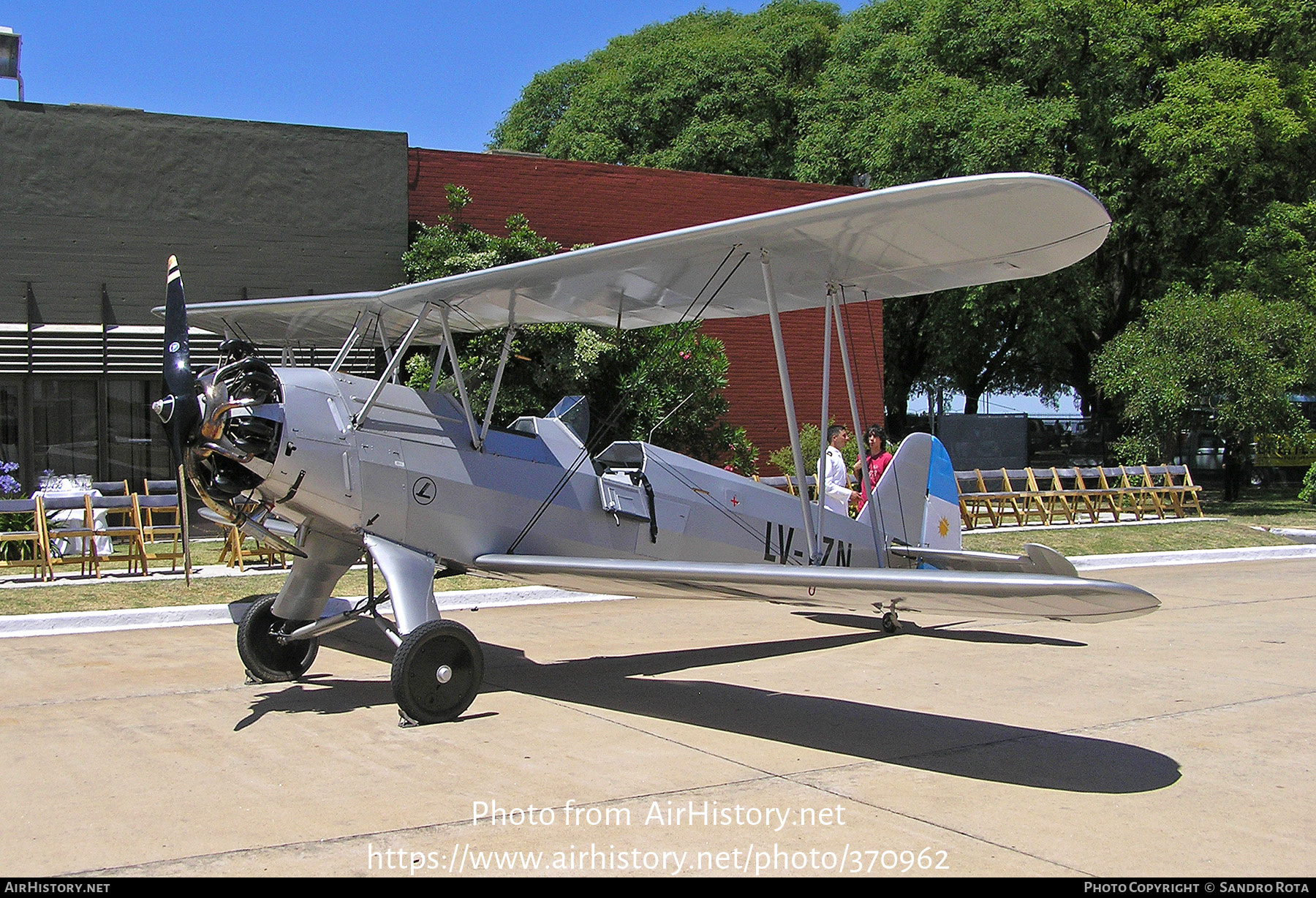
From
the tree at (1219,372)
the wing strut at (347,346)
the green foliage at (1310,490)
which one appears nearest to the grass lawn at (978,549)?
the green foliage at (1310,490)

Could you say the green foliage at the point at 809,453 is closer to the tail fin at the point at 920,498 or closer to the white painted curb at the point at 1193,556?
the white painted curb at the point at 1193,556

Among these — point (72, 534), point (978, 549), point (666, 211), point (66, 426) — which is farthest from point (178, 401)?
point (666, 211)

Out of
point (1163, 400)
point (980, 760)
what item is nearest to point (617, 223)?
point (1163, 400)

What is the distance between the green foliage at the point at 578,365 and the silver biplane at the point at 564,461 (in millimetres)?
6675

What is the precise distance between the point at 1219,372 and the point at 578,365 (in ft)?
47.3

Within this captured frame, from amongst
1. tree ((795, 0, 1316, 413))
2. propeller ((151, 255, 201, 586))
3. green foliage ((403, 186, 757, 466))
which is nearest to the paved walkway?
propeller ((151, 255, 201, 586))

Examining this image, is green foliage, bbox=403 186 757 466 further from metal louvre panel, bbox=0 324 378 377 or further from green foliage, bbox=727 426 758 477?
metal louvre panel, bbox=0 324 378 377

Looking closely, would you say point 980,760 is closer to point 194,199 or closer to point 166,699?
point 166,699

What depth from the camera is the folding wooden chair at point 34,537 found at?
11.7 meters

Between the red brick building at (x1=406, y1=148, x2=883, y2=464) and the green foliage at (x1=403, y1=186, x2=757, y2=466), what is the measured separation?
1.18 metres

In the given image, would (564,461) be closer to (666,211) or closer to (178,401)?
(178,401)

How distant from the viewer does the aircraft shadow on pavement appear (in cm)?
552

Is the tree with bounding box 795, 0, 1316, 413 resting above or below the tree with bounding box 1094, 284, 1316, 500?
above

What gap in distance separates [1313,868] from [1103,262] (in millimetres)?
28328
